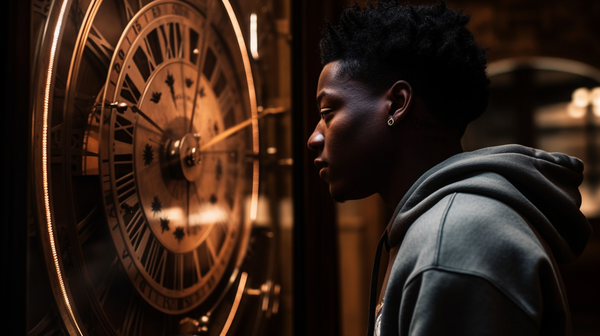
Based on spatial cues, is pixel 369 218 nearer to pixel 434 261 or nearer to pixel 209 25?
pixel 209 25

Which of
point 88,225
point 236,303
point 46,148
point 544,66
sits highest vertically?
point 544,66

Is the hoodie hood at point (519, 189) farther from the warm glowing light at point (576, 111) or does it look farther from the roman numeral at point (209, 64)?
the warm glowing light at point (576, 111)

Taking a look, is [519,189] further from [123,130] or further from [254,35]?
[254,35]

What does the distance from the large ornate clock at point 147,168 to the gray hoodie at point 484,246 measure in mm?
389

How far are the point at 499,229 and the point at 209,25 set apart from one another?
68cm

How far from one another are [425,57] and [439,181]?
0.67 feet

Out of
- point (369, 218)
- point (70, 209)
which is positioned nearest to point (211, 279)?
point (70, 209)

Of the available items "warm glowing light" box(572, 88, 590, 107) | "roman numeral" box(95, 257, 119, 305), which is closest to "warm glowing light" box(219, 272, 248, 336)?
"roman numeral" box(95, 257, 119, 305)

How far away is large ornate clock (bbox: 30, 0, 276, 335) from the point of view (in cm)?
67

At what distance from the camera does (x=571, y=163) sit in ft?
2.59

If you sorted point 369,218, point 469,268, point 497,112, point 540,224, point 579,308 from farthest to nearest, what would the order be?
1. point 497,112
2. point 579,308
3. point 369,218
4. point 540,224
5. point 469,268

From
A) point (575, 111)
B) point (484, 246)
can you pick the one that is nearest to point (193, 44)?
point (484, 246)

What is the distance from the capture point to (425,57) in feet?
2.60

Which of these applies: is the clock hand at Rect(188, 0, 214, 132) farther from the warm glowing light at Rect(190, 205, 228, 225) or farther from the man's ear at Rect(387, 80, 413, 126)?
the man's ear at Rect(387, 80, 413, 126)
